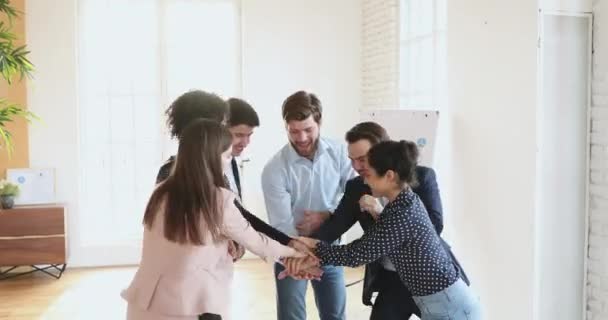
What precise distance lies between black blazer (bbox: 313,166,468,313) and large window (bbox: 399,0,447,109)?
2575 mm

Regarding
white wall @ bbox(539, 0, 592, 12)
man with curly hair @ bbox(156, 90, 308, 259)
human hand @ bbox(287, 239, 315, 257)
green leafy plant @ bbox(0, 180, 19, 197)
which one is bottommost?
Answer: green leafy plant @ bbox(0, 180, 19, 197)

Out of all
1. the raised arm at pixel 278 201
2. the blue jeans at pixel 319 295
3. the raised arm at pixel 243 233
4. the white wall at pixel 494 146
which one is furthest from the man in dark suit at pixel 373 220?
the white wall at pixel 494 146

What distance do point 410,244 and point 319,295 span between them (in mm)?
817

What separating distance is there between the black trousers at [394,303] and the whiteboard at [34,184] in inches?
195

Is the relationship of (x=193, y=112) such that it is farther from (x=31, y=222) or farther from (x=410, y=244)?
(x=31, y=222)

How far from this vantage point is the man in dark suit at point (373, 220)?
2473mm

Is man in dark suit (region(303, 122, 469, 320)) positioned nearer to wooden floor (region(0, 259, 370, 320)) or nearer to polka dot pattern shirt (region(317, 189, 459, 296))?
polka dot pattern shirt (region(317, 189, 459, 296))

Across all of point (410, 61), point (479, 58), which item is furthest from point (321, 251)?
point (410, 61)

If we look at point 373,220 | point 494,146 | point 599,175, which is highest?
point 494,146

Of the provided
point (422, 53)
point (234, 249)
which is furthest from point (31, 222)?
point (234, 249)

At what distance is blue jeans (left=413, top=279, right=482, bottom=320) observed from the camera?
7.39 feet

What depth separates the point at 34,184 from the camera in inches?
256

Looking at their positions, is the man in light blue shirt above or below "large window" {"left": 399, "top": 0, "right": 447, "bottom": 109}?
below

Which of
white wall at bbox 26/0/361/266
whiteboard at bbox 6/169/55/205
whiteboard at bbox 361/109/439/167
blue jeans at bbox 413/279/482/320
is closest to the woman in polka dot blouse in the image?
blue jeans at bbox 413/279/482/320
